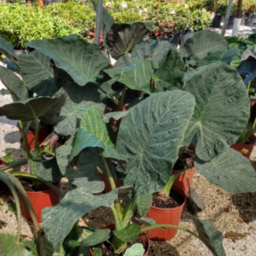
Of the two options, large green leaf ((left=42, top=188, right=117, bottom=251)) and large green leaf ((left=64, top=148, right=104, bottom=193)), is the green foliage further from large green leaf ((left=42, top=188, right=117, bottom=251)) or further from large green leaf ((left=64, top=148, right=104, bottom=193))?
large green leaf ((left=42, top=188, right=117, bottom=251))

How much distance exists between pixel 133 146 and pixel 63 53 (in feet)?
2.06

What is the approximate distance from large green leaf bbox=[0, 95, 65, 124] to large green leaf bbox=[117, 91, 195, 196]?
1.07 feet

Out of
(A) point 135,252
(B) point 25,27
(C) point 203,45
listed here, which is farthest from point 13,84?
(B) point 25,27

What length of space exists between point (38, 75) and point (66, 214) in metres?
0.94

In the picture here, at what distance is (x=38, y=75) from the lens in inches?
69.0

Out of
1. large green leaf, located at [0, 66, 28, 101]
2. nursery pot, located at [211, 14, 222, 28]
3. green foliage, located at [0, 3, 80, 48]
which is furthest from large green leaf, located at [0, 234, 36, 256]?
nursery pot, located at [211, 14, 222, 28]

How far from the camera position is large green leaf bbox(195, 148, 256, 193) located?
1337mm

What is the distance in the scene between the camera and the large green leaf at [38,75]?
5.65 ft

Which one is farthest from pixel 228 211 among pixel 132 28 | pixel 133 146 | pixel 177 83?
pixel 132 28

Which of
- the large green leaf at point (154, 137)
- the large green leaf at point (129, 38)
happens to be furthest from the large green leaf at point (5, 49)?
the large green leaf at point (154, 137)

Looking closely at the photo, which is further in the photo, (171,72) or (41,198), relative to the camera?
(41,198)

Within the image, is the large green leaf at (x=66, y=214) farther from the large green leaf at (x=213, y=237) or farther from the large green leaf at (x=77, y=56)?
the large green leaf at (x=77, y=56)

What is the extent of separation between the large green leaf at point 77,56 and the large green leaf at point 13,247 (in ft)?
2.41

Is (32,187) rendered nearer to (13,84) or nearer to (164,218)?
(13,84)
